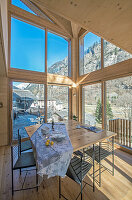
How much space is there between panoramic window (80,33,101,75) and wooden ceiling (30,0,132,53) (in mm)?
2807

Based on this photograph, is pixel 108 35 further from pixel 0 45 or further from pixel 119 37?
pixel 0 45

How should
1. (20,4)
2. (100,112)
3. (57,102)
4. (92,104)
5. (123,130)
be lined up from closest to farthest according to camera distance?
(123,130), (20,4), (100,112), (92,104), (57,102)

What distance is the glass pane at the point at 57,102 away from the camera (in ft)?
14.1

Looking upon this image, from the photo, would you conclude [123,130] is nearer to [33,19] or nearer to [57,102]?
[57,102]

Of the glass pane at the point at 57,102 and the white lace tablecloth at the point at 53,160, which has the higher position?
the glass pane at the point at 57,102

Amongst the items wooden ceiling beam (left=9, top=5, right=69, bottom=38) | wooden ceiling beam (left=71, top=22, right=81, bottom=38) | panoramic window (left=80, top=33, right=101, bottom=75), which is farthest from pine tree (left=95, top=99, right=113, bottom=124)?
wooden ceiling beam (left=9, top=5, right=69, bottom=38)

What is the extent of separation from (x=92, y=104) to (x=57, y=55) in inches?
118

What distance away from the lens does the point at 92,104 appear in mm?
4129

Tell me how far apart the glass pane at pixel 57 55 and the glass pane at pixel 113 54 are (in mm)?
2135

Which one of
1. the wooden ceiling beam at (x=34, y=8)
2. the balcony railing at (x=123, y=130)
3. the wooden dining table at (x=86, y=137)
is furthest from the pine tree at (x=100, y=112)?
the wooden ceiling beam at (x=34, y=8)

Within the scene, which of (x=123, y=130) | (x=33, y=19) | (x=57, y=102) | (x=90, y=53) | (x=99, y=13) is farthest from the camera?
(x=57, y=102)

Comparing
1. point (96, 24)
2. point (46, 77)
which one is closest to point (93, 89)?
point (46, 77)

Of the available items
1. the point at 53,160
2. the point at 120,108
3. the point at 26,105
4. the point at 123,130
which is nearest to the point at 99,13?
the point at 53,160

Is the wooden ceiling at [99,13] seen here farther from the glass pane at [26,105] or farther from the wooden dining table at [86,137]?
the glass pane at [26,105]
